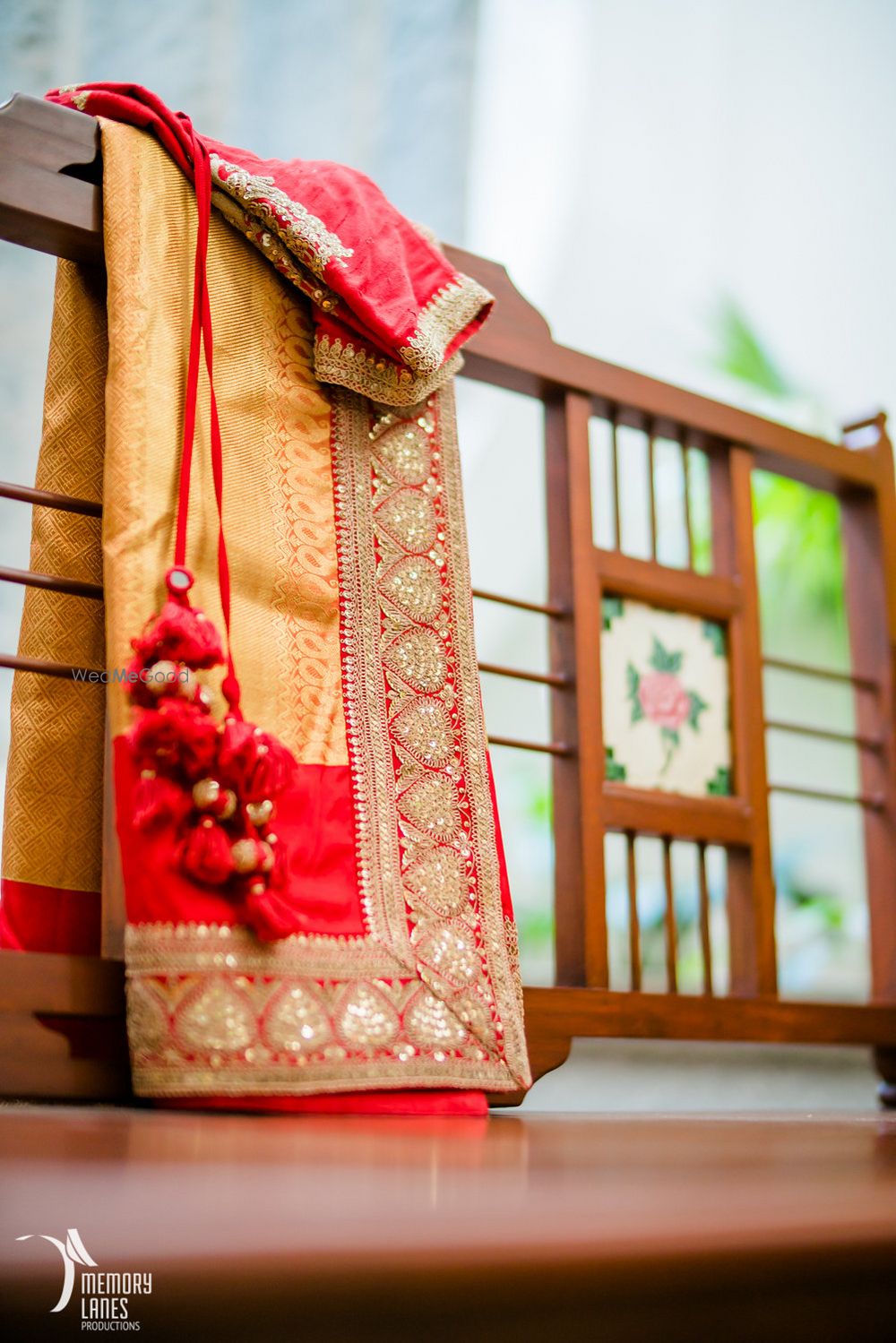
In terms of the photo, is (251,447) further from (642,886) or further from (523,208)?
(642,886)

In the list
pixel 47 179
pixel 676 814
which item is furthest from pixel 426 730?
pixel 47 179

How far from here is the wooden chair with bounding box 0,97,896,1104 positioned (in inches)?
44.1

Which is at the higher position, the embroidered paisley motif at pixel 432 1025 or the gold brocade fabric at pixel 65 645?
the gold brocade fabric at pixel 65 645

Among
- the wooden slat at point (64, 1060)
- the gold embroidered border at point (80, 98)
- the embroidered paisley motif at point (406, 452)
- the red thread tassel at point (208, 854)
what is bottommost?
the wooden slat at point (64, 1060)

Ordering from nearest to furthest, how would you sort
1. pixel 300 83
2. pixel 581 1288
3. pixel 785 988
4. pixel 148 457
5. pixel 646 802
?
pixel 581 1288 < pixel 148 457 < pixel 646 802 < pixel 300 83 < pixel 785 988

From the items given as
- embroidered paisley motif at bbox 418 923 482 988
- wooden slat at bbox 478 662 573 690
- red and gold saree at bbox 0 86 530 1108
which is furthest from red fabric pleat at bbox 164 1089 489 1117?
wooden slat at bbox 478 662 573 690

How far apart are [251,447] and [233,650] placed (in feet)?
0.75

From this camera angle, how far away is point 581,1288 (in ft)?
1.03

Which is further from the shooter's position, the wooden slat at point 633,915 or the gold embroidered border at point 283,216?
the wooden slat at point 633,915

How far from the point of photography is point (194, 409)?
3.86 ft

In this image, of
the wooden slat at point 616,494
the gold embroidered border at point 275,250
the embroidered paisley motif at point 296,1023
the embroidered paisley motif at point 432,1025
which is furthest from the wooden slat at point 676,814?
the gold embroidered border at point 275,250

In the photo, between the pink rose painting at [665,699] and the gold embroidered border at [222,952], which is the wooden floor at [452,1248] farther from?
the pink rose painting at [665,699]

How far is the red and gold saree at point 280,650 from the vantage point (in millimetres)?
1043

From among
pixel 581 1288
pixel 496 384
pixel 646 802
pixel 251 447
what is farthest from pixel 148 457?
pixel 581 1288
